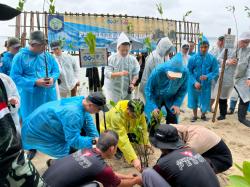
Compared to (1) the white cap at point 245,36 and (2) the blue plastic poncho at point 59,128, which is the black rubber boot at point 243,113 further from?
(2) the blue plastic poncho at point 59,128

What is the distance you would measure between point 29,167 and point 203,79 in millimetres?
5249

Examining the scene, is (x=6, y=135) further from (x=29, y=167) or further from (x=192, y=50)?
(x=192, y=50)

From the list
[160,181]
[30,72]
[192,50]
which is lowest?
[160,181]

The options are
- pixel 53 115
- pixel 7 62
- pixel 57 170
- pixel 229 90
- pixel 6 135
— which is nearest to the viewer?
pixel 6 135

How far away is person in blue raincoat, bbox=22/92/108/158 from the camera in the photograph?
127 inches

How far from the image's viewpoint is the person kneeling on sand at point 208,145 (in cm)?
307

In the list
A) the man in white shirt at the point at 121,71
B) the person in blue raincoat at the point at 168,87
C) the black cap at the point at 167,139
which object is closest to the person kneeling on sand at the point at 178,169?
the black cap at the point at 167,139

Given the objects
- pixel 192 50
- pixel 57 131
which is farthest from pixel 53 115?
pixel 192 50

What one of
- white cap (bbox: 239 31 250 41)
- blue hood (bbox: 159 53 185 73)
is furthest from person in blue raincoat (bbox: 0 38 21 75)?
white cap (bbox: 239 31 250 41)

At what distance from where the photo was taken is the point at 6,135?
1.01 metres

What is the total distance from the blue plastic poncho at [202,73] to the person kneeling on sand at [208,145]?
301 cm

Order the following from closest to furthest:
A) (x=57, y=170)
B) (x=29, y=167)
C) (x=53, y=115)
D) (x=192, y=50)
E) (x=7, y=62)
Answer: (x=29, y=167)
(x=57, y=170)
(x=53, y=115)
(x=7, y=62)
(x=192, y=50)

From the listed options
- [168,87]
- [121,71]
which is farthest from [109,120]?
[121,71]

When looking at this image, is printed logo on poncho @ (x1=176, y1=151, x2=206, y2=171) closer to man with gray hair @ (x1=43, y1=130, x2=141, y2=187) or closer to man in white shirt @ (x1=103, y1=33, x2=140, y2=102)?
man with gray hair @ (x1=43, y1=130, x2=141, y2=187)
